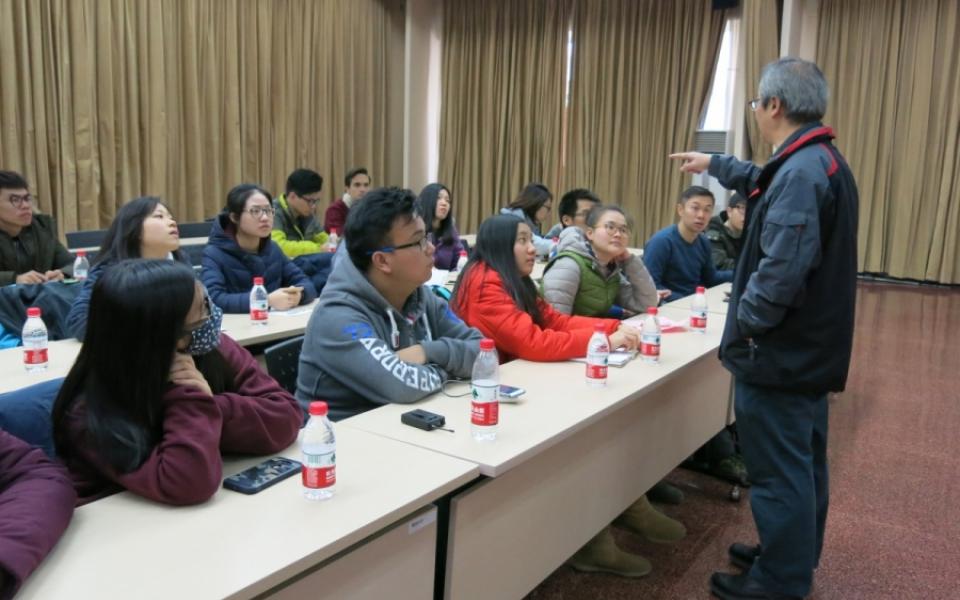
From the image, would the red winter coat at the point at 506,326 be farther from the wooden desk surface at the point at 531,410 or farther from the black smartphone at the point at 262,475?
the black smartphone at the point at 262,475

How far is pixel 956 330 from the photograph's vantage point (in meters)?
6.01

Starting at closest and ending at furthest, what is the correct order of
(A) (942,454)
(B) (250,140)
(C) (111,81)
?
(A) (942,454) → (C) (111,81) → (B) (250,140)

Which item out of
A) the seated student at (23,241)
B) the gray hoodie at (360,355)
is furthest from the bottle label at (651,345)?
the seated student at (23,241)

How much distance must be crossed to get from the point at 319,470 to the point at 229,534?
199 millimetres

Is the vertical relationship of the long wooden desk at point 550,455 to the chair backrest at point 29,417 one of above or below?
below

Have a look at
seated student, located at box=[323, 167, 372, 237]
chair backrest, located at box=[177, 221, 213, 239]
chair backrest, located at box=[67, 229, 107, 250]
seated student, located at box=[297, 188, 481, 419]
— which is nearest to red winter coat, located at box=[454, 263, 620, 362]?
seated student, located at box=[297, 188, 481, 419]

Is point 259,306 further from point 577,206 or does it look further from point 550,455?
point 577,206

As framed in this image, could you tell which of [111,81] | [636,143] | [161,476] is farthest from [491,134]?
[161,476]

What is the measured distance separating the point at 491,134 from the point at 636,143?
200 cm

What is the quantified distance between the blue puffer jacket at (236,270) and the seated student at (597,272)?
51.2 inches

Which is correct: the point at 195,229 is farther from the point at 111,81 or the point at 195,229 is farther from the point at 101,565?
the point at 101,565

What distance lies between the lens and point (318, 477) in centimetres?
142

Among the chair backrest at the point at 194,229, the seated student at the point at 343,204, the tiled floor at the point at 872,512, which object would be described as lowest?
the tiled floor at the point at 872,512

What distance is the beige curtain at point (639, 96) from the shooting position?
839cm
